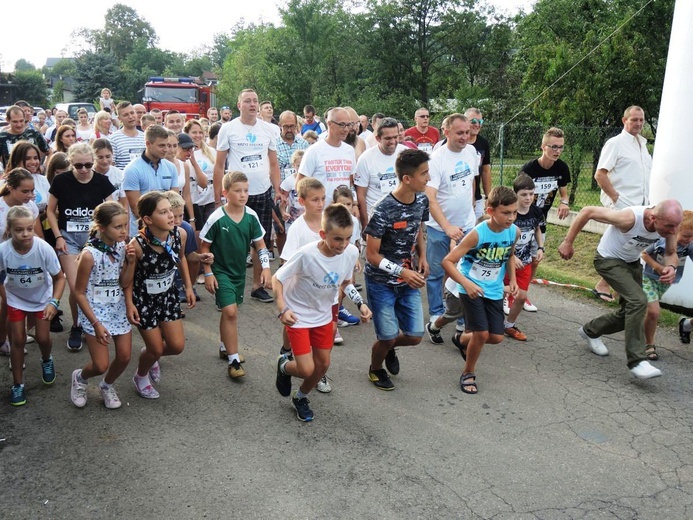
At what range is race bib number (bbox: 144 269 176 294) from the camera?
186 inches

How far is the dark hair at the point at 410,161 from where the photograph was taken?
4.85 m

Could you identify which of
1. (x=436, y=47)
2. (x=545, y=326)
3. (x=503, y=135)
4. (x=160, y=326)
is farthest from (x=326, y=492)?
(x=436, y=47)

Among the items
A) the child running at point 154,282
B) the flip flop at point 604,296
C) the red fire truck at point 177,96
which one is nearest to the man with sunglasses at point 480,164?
the flip flop at point 604,296

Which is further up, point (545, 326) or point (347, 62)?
point (347, 62)

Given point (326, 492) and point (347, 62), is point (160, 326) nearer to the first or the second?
point (326, 492)

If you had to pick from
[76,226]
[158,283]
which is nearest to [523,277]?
[158,283]

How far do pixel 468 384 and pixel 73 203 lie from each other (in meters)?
3.86

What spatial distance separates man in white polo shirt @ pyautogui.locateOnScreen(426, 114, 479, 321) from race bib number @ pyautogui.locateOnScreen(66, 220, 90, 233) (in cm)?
334

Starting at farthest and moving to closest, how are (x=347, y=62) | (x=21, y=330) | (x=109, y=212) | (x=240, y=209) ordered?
(x=347, y=62)
(x=240, y=209)
(x=21, y=330)
(x=109, y=212)

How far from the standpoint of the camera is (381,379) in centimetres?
529

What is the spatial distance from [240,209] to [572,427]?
3.19m

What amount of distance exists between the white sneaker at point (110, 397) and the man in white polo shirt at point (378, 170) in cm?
315

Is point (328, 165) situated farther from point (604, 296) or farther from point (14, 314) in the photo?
point (604, 296)

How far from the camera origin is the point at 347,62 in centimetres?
3300
